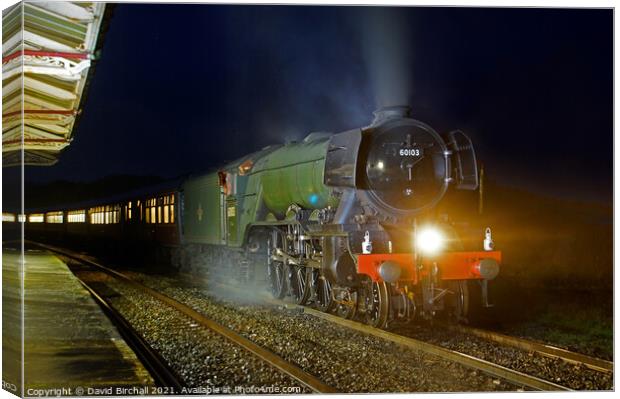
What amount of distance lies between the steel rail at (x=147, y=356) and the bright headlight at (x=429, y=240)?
3508 mm

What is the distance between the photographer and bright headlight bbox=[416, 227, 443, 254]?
9.02 m

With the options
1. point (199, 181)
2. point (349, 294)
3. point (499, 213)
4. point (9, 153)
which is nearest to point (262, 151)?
point (199, 181)

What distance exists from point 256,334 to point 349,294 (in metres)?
1.55

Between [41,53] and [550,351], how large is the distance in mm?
6531

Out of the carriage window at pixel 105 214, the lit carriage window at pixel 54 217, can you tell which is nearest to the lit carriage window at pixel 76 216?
the carriage window at pixel 105 214

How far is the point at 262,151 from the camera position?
14.1 metres

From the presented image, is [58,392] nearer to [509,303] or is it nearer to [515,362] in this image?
[515,362]

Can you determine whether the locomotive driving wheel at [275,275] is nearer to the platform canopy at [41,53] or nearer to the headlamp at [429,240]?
the headlamp at [429,240]

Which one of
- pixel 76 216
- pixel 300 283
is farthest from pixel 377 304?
pixel 76 216

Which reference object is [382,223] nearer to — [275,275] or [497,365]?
[497,365]

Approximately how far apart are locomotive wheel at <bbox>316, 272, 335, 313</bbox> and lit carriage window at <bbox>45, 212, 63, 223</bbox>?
81.0ft

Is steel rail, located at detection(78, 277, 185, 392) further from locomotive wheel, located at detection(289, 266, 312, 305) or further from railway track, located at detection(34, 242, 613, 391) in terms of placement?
locomotive wheel, located at detection(289, 266, 312, 305)

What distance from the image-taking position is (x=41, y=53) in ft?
25.6

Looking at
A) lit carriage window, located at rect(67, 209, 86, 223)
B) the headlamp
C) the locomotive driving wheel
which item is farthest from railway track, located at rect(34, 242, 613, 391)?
lit carriage window, located at rect(67, 209, 86, 223)
